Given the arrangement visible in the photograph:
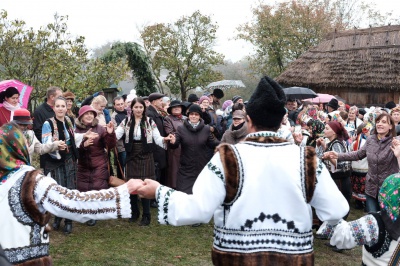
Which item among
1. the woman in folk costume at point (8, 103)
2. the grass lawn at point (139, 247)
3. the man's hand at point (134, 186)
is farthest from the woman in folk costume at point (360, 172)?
the man's hand at point (134, 186)

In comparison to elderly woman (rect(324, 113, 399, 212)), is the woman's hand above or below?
above

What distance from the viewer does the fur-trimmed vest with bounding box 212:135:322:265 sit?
249 centimetres

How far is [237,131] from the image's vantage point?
22.3 feet

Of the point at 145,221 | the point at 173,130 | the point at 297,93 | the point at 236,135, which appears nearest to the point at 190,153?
the point at 236,135

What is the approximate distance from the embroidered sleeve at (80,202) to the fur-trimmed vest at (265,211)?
2.23ft

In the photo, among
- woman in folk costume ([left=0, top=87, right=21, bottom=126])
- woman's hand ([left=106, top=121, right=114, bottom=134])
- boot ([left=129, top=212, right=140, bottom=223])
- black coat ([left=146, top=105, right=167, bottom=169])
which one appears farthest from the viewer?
black coat ([left=146, top=105, right=167, bottom=169])

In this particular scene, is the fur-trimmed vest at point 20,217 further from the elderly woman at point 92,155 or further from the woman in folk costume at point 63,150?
the elderly woman at point 92,155

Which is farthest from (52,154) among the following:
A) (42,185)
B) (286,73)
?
(286,73)

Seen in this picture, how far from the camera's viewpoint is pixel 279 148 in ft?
8.41

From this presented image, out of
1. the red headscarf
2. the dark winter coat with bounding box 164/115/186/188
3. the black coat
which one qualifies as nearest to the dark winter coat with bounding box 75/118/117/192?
the black coat

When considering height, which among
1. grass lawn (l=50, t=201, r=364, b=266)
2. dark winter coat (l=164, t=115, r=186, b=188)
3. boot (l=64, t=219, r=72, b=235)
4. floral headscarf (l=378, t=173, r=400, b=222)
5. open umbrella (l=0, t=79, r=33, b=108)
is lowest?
grass lawn (l=50, t=201, r=364, b=266)

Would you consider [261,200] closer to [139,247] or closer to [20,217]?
[20,217]

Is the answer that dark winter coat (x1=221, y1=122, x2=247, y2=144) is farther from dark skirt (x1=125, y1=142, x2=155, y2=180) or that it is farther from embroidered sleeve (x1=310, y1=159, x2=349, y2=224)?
embroidered sleeve (x1=310, y1=159, x2=349, y2=224)

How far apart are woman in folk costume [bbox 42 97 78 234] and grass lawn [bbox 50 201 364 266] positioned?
0.47 metres
